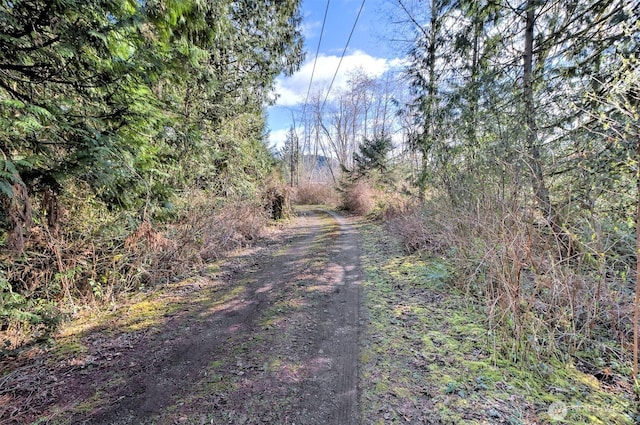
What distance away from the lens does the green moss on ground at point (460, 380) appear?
2.14 m

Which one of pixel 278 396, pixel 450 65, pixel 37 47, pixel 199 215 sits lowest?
pixel 278 396

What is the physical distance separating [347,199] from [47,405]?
15975 mm

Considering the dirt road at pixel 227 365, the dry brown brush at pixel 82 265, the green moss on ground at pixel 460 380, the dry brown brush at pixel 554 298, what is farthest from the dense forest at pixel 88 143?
the dry brown brush at pixel 554 298

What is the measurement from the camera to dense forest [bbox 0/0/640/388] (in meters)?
2.63

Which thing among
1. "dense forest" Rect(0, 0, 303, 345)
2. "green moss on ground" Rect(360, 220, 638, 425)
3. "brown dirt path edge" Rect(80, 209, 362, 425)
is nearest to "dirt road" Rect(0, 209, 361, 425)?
"brown dirt path edge" Rect(80, 209, 362, 425)

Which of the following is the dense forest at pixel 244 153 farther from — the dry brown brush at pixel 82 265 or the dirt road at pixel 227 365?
the dirt road at pixel 227 365

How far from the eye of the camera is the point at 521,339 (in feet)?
9.23

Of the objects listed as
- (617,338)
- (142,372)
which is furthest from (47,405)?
(617,338)

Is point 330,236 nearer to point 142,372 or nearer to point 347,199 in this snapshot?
point 142,372

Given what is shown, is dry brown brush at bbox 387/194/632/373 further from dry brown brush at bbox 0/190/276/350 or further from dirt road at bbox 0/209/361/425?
dry brown brush at bbox 0/190/276/350

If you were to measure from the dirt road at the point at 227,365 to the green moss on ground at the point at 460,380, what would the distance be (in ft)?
0.92

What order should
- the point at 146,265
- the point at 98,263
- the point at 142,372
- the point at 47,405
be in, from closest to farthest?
the point at 47,405 < the point at 142,372 < the point at 98,263 < the point at 146,265

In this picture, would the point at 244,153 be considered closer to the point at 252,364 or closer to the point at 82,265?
the point at 82,265

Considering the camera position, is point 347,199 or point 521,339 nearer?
point 521,339
